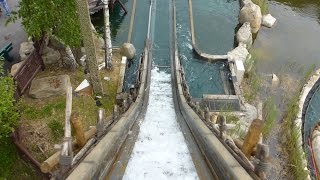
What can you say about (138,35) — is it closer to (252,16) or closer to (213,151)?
(252,16)

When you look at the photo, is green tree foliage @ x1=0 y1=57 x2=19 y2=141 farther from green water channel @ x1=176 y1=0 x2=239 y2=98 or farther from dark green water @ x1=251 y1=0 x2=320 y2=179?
dark green water @ x1=251 y1=0 x2=320 y2=179

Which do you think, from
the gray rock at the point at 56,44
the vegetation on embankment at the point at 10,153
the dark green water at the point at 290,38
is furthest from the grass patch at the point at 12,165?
the dark green water at the point at 290,38

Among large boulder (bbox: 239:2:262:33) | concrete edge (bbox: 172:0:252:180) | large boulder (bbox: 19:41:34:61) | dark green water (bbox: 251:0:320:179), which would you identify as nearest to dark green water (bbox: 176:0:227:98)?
dark green water (bbox: 251:0:320:179)

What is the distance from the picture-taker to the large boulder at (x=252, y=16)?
2153 cm

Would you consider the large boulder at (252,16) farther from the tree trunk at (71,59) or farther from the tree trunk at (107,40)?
the tree trunk at (71,59)

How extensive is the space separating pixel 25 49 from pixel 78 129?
1071 cm

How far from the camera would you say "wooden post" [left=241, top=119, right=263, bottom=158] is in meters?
5.72

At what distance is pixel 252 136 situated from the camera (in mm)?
6016

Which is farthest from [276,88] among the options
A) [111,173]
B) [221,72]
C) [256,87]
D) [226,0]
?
[111,173]

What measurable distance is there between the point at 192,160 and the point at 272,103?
9197 mm

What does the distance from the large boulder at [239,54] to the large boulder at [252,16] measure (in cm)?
323

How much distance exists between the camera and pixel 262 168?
4.85 m

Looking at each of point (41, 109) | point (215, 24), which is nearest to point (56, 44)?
point (41, 109)

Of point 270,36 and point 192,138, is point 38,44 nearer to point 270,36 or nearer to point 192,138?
point 192,138
